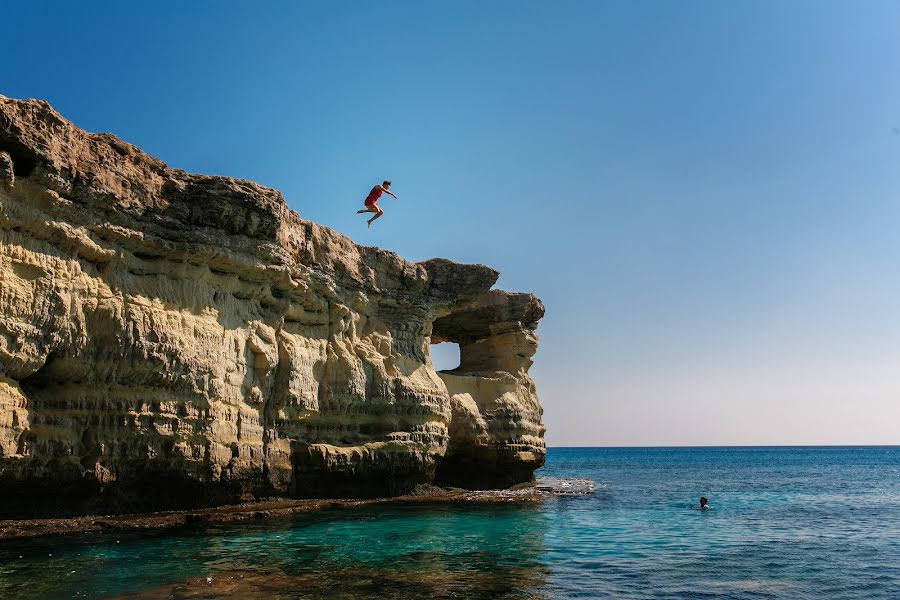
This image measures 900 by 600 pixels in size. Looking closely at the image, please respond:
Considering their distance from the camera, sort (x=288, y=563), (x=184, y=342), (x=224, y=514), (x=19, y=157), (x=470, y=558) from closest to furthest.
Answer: (x=288, y=563), (x=470, y=558), (x=19, y=157), (x=184, y=342), (x=224, y=514)

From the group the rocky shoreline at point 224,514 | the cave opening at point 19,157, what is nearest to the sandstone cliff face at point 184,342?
the cave opening at point 19,157

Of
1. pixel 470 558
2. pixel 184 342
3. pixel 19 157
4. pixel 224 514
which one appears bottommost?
pixel 470 558

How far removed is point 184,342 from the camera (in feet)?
64.4

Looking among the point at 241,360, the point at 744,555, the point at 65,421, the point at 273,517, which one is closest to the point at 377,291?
the point at 241,360

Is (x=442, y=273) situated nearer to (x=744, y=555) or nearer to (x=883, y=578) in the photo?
(x=744, y=555)

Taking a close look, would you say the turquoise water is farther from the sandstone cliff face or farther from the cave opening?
the cave opening

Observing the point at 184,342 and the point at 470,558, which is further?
the point at 184,342

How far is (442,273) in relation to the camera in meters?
31.4

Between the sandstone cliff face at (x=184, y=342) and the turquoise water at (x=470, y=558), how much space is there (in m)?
1.96

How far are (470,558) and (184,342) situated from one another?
9950 mm

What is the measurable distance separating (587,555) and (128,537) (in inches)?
441

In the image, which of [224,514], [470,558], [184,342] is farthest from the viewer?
[224,514]

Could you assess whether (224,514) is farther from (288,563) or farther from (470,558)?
(470,558)

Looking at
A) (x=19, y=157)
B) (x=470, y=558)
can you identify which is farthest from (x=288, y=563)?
(x=19, y=157)
